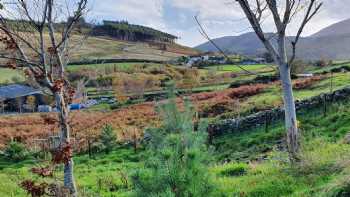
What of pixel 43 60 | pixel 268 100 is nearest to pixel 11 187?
pixel 43 60

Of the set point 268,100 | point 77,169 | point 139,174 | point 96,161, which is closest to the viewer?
point 139,174

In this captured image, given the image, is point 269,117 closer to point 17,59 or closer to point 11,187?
point 11,187

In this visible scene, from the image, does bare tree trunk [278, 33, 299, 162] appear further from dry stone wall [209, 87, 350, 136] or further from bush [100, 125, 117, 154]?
bush [100, 125, 117, 154]

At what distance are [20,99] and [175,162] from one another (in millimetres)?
79755

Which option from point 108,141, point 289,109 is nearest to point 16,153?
point 108,141

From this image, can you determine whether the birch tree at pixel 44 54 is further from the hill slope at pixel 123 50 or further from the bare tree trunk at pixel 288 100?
the hill slope at pixel 123 50

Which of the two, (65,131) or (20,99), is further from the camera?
(20,99)

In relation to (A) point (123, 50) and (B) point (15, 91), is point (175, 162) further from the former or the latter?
(A) point (123, 50)

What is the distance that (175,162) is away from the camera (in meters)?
6.44

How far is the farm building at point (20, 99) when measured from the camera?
8025 cm

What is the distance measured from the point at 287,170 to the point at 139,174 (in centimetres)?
423

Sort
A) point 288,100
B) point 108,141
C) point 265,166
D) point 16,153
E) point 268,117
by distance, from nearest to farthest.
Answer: point 288,100 → point 265,166 → point 268,117 → point 16,153 → point 108,141

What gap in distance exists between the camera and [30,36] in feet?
34.1

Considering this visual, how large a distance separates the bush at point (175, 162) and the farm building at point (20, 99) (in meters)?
75.8
